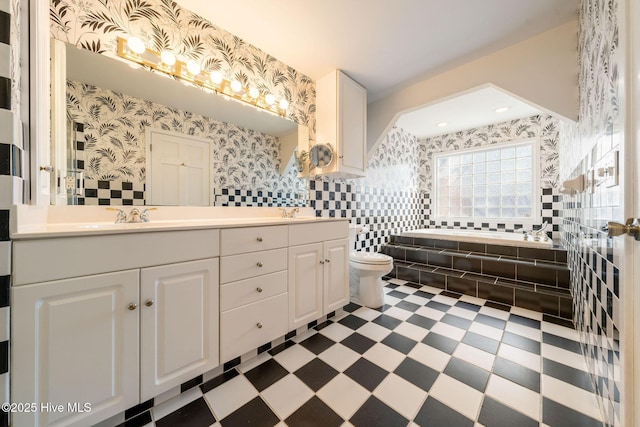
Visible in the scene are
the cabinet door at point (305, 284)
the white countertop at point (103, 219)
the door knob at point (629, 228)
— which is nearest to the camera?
the door knob at point (629, 228)

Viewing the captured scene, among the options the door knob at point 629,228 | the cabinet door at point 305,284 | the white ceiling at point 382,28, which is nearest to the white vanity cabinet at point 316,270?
the cabinet door at point 305,284

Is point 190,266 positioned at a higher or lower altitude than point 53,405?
higher

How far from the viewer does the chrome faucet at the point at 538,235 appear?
2737 millimetres

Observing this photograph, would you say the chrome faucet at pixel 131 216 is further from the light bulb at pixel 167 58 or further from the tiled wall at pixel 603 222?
the tiled wall at pixel 603 222

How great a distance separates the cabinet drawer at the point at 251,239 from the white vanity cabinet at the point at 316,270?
0.09 m

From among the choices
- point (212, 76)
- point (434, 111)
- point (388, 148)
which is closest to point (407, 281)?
point (388, 148)

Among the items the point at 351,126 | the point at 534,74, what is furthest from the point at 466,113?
the point at 351,126

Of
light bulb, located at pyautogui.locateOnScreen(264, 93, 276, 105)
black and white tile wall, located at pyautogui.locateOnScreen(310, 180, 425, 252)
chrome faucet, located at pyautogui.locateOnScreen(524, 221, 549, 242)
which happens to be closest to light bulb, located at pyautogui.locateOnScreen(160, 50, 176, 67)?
light bulb, located at pyautogui.locateOnScreen(264, 93, 276, 105)

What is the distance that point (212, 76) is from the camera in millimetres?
1570

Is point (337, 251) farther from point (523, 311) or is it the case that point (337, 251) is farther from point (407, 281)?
point (523, 311)

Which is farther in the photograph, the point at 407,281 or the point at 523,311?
the point at 407,281

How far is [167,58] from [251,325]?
1.68 meters

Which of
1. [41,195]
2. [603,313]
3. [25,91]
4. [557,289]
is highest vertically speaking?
[25,91]

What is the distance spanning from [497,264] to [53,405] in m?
3.22
